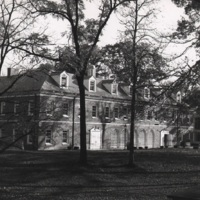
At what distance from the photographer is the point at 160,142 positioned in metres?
61.9

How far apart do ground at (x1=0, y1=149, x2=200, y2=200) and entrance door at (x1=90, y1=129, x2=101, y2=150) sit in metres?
22.4

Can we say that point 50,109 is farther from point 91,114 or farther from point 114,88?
point 114,88

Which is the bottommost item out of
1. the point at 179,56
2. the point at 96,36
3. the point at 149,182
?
the point at 149,182

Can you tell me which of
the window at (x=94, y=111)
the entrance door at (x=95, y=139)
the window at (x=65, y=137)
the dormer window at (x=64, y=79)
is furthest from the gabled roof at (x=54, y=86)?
the window at (x=65, y=137)

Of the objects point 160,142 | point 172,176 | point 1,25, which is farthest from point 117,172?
point 160,142

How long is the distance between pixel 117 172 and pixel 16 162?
22.6ft

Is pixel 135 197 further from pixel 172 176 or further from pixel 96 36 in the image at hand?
pixel 96 36

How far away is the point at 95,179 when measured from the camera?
2034 centimetres

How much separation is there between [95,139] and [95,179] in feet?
101

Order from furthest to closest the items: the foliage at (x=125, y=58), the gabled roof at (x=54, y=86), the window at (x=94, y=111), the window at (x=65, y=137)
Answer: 1. the window at (x=94, y=111)
2. the window at (x=65, y=137)
3. the gabled roof at (x=54, y=86)
4. the foliage at (x=125, y=58)

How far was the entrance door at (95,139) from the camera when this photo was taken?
50.7 metres

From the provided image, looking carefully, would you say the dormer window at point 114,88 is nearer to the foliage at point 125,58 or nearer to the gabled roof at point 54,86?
the gabled roof at point 54,86

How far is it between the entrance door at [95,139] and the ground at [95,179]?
22.4 metres

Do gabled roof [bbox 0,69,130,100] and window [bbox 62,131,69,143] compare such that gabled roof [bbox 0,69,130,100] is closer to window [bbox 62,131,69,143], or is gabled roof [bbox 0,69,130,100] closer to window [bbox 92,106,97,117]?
window [bbox 92,106,97,117]
